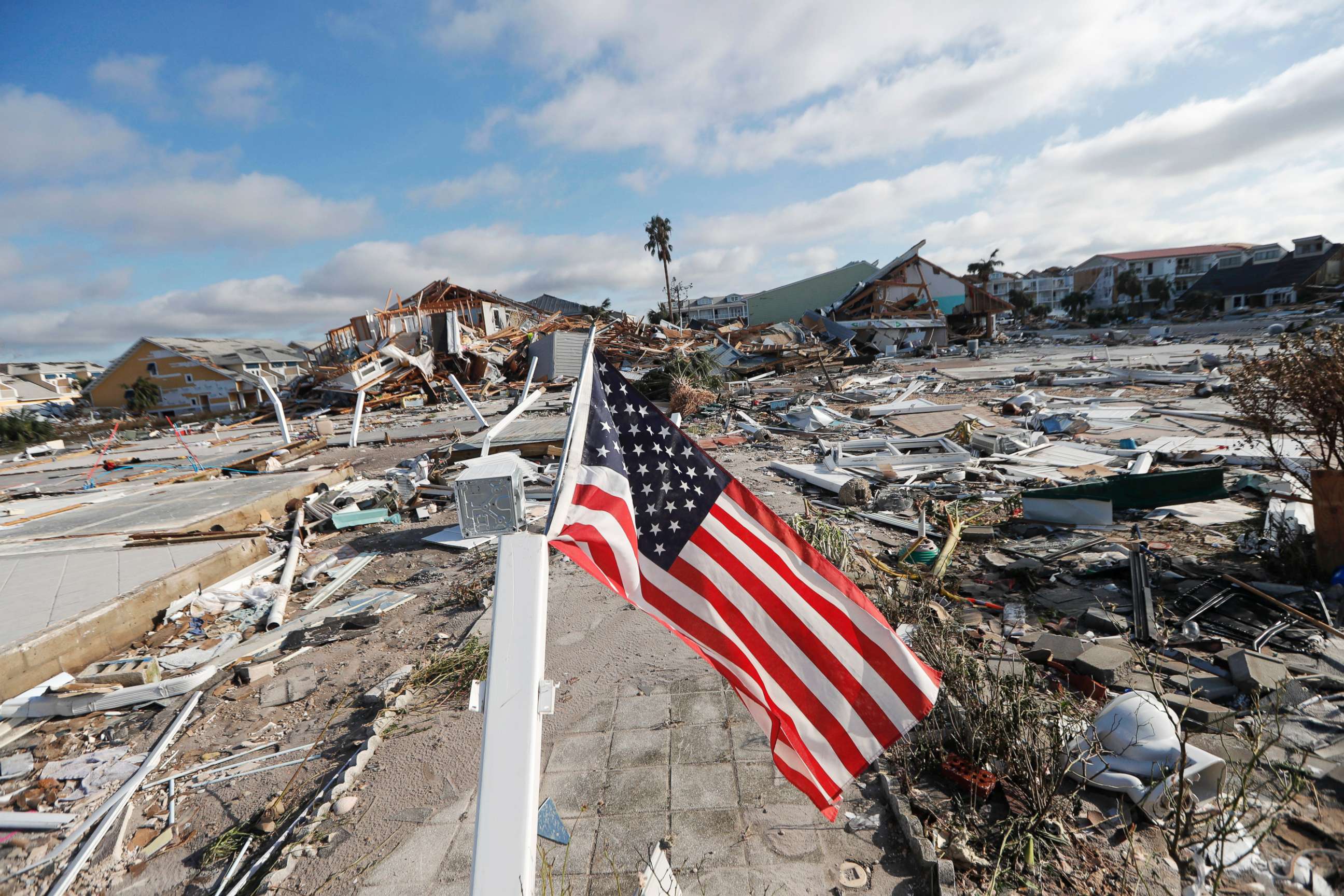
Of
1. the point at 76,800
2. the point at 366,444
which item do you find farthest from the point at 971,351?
the point at 76,800

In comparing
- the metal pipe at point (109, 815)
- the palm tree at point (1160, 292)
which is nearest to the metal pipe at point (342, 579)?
the metal pipe at point (109, 815)

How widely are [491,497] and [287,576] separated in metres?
2.67

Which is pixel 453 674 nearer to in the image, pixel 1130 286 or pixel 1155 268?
pixel 1130 286

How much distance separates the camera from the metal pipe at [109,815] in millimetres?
3344

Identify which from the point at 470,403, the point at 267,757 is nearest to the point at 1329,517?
the point at 267,757

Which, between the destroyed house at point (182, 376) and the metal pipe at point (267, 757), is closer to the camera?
the metal pipe at point (267, 757)

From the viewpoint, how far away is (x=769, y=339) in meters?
32.7

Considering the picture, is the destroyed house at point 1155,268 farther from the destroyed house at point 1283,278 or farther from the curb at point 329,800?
the curb at point 329,800

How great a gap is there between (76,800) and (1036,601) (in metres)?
7.78

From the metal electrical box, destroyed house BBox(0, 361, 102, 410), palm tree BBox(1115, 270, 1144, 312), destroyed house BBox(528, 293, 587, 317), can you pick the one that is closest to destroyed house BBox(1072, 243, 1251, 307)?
palm tree BBox(1115, 270, 1144, 312)

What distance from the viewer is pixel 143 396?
3831 cm

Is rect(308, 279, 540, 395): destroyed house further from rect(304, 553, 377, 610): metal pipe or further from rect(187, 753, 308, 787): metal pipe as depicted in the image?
rect(187, 753, 308, 787): metal pipe

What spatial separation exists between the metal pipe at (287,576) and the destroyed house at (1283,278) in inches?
2769

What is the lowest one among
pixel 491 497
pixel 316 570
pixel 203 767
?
pixel 203 767
